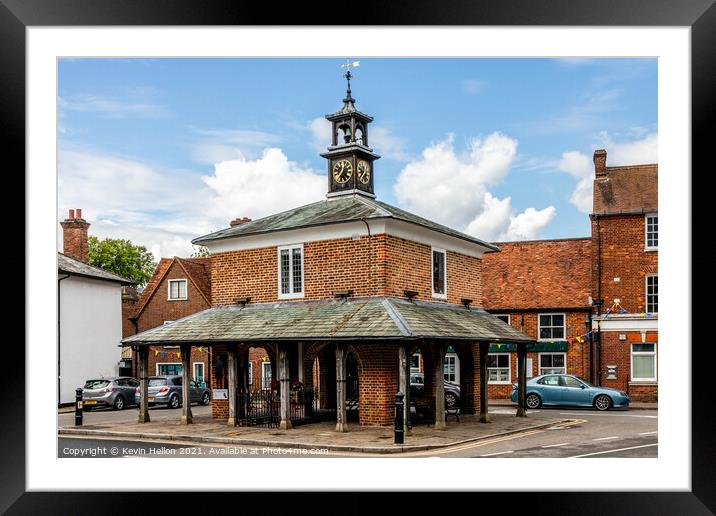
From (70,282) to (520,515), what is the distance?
76.9ft

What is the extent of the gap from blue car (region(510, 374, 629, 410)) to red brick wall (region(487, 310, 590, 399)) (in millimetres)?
3721

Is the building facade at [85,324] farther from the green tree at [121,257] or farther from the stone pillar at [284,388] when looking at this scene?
the stone pillar at [284,388]

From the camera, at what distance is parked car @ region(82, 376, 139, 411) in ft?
87.7

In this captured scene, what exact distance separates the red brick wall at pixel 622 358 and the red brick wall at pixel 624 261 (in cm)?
106

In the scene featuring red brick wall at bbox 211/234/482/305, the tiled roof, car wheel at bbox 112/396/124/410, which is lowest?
car wheel at bbox 112/396/124/410

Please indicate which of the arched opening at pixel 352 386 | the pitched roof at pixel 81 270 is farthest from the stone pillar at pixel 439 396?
the pitched roof at pixel 81 270

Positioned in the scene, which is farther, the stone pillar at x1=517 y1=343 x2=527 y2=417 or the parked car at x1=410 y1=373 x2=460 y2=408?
the parked car at x1=410 y1=373 x2=460 y2=408

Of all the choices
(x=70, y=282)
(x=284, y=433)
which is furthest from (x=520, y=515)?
(x=70, y=282)

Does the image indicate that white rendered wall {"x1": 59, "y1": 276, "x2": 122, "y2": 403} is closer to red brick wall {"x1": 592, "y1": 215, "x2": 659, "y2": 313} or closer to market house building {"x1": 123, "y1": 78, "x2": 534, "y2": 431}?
market house building {"x1": 123, "y1": 78, "x2": 534, "y2": 431}

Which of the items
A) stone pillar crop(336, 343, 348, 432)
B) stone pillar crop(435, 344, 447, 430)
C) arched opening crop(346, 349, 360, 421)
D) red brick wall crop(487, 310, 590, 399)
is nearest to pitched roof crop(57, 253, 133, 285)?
arched opening crop(346, 349, 360, 421)

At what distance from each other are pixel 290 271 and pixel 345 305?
2.31 meters

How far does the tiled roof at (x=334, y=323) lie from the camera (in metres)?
18.0
